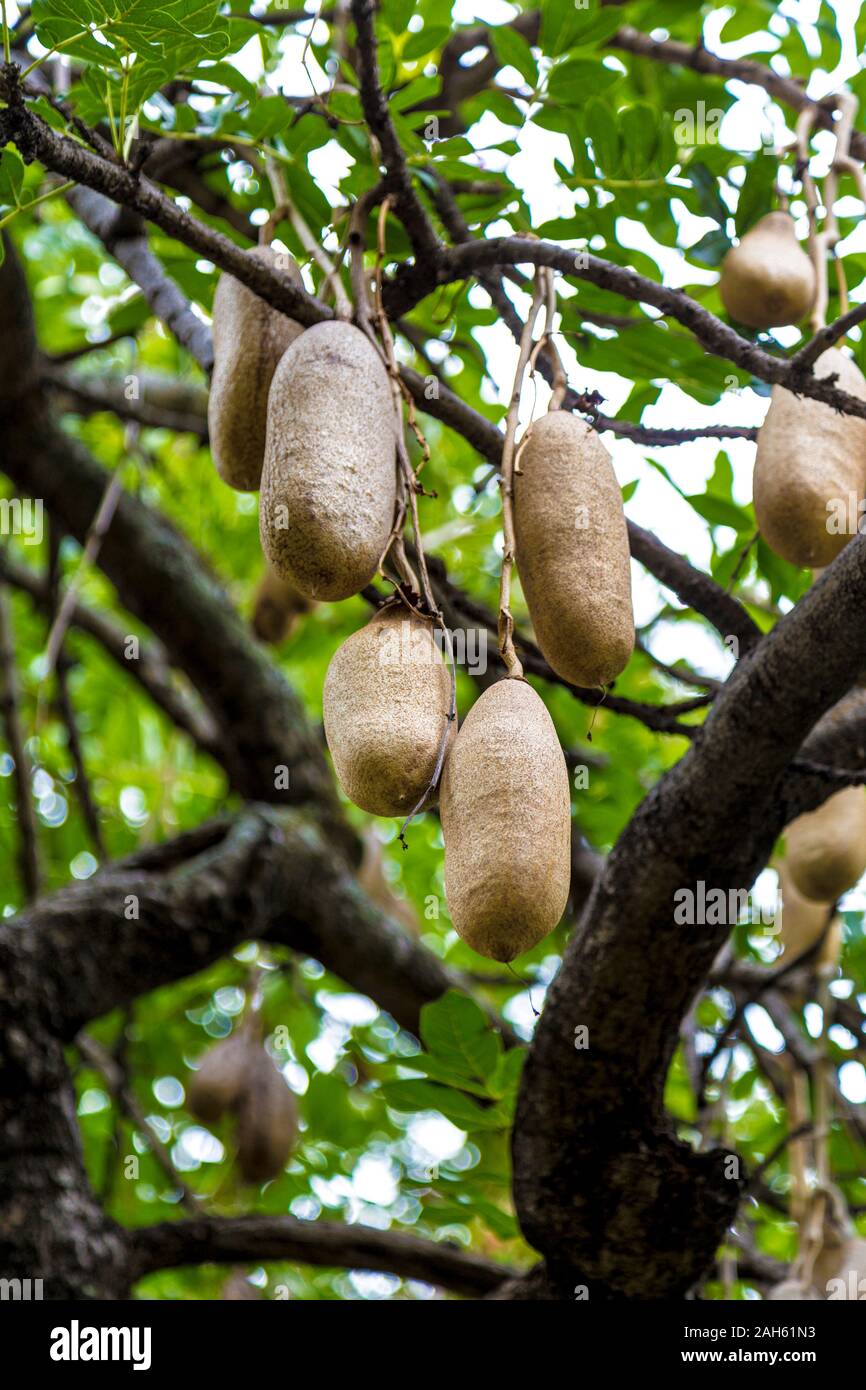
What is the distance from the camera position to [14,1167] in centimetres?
155

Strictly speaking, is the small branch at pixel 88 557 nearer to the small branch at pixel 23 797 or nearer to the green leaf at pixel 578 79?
the small branch at pixel 23 797

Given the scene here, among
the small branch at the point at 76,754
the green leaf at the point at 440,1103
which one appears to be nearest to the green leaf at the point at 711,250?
the green leaf at the point at 440,1103

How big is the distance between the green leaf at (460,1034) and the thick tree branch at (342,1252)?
0.51 meters

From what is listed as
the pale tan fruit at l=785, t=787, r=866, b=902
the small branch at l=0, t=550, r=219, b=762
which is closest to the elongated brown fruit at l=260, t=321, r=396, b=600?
the pale tan fruit at l=785, t=787, r=866, b=902

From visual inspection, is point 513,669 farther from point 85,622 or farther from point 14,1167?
point 85,622

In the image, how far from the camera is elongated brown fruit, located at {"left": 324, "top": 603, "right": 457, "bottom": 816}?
772mm

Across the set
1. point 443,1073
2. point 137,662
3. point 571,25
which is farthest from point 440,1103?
point 137,662

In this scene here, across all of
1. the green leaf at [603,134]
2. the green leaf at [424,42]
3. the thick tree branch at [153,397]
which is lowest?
the green leaf at [603,134]

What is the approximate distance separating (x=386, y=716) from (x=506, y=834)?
10cm

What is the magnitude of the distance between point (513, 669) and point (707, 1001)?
207 centimetres

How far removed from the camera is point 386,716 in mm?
774

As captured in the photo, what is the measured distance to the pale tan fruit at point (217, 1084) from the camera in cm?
225

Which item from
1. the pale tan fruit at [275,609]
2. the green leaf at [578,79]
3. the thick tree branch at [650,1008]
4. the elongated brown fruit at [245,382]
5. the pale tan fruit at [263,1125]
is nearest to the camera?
the elongated brown fruit at [245,382]
